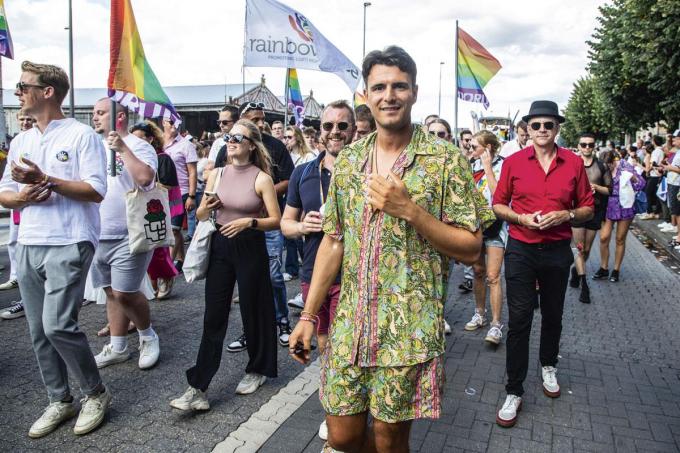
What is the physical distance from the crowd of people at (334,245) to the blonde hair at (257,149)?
15mm

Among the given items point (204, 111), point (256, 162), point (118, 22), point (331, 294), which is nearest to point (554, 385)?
point (331, 294)

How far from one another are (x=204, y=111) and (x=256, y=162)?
130 ft

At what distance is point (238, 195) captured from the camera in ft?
13.9

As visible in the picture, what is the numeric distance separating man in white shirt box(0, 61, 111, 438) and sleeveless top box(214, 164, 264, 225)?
0.91 meters

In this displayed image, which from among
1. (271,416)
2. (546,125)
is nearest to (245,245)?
(271,416)

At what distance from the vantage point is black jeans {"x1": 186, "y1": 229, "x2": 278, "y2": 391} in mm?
3916

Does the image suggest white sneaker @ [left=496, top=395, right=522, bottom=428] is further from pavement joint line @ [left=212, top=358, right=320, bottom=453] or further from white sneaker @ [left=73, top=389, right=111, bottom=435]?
white sneaker @ [left=73, top=389, right=111, bottom=435]

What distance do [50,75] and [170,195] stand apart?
3.52 metres

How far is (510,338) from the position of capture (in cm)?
404

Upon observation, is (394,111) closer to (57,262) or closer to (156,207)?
(57,262)

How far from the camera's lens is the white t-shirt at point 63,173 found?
3.47 metres

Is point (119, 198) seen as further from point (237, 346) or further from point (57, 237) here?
point (237, 346)

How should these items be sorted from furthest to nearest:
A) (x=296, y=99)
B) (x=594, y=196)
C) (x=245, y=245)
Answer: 1. (x=296, y=99)
2. (x=594, y=196)
3. (x=245, y=245)

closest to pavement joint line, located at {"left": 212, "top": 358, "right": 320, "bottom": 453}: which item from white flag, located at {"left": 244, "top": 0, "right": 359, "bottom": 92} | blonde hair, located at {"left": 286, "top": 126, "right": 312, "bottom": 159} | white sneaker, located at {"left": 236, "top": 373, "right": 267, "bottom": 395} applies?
white sneaker, located at {"left": 236, "top": 373, "right": 267, "bottom": 395}
